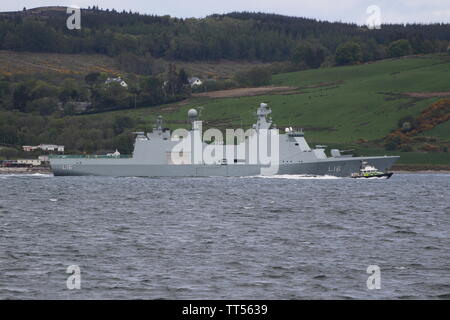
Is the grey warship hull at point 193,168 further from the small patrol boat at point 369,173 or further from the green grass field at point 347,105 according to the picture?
the green grass field at point 347,105

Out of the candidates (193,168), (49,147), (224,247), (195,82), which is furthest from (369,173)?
(195,82)

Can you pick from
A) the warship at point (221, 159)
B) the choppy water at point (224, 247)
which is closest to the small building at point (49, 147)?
the warship at point (221, 159)

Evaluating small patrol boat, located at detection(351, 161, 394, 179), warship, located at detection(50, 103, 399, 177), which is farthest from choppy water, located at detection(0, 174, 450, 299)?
small patrol boat, located at detection(351, 161, 394, 179)

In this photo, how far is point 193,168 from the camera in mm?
82375

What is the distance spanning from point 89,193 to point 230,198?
11.4 meters

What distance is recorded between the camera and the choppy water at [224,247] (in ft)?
71.5

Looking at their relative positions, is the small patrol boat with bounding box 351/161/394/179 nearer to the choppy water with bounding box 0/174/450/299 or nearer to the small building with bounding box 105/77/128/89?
the choppy water with bounding box 0/174/450/299

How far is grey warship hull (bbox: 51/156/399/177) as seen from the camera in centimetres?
7931

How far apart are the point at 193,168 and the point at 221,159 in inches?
115

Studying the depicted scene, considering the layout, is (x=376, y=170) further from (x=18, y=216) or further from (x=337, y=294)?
(x=337, y=294)

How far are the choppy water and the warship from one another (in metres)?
25.3

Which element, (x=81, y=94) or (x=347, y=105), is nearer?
(x=347, y=105)

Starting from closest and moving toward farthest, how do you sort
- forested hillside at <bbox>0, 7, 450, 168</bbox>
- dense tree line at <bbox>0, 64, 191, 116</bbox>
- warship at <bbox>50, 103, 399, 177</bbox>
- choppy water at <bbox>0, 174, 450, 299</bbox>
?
1. choppy water at <bbox>0, 174, 450, 299</bbox>
2. warship at <bbox>50, 103, 399, 177</bbox>
3. forested hillside at <bbox>0, 7, 450, 168</bbox>
4. dense tree line at <bbox>0, 64, 191, 116</bbox>

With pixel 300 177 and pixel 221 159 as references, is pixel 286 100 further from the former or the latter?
pixel 300 177
